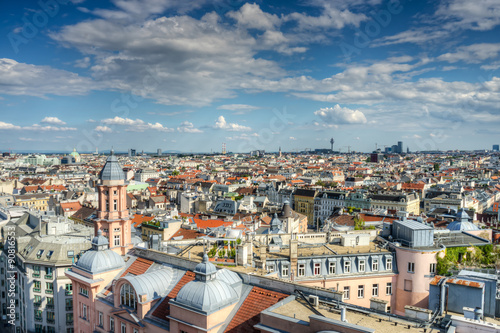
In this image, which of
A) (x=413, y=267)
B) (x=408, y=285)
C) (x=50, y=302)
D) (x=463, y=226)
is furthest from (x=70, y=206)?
(x=463, y=226)

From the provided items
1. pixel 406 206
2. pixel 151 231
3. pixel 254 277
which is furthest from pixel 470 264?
pixel 406 206

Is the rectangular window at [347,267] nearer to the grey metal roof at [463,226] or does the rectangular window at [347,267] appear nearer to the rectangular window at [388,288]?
the rectangular window at [388,288]

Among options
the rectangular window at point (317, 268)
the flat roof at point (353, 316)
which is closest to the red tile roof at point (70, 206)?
the rectangular window at point (317, 268)

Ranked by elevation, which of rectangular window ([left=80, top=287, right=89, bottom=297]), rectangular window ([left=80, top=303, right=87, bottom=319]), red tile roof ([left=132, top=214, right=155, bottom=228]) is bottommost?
red tile roof ([left=132, top=214, right=155, bottom=228])

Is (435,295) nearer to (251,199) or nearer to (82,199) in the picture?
(251,199)

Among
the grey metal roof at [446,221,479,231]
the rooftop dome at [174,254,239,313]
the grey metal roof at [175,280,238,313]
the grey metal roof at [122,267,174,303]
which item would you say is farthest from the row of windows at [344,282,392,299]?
the grey metal roof at [122,267,174,303]

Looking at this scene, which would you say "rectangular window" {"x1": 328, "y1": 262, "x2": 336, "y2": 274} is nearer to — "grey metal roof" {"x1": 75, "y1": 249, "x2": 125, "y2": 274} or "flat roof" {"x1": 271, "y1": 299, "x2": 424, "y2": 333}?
"flat roof" {"x1": 271, "y1": 299, "x2": 424, "y2": 333}
